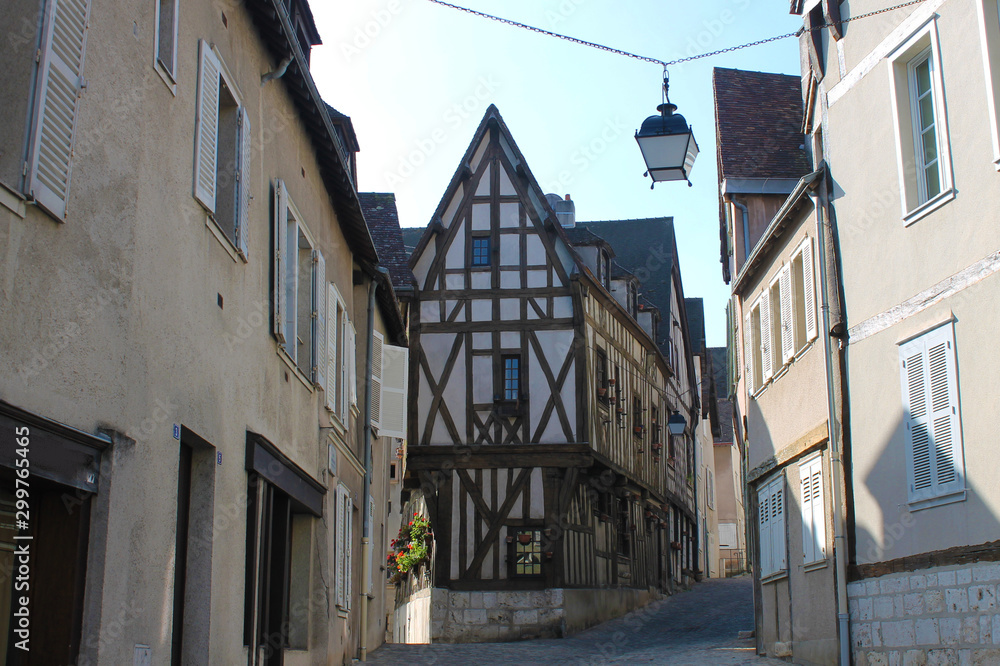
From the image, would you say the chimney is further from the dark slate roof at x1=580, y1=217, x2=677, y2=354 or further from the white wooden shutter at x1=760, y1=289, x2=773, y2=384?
the white wooden shutter at x1=760, y1=289, x2=773, y2=384

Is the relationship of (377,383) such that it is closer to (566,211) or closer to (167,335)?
(167,335)

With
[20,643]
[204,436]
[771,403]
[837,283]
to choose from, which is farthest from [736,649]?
[20,643]

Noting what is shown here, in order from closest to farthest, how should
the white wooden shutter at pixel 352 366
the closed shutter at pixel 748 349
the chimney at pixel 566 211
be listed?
the white wooden shutter at pixel 352 366 → the closed shutter at pixel 748 349 → the chimney at pixel 566 211

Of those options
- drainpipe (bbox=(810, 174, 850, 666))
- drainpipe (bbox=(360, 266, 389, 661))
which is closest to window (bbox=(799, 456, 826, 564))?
drainpipe (bbox=(810, 174, 850, 666))

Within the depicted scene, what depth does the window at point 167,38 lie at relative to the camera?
6027 mm

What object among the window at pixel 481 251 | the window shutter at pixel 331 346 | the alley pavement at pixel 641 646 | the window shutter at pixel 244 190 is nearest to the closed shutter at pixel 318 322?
the window shutter at pixel 331 346

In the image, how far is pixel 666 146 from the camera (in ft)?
29.0

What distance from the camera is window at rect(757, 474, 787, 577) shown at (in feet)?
42.4

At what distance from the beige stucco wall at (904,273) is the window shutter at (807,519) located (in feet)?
4.11

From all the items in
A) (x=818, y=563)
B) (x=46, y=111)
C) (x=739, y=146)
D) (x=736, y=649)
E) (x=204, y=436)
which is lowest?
(x=736, y=649)

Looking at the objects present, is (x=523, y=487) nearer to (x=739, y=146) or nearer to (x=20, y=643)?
(x=739, y=146)

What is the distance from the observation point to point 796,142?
1467 cm

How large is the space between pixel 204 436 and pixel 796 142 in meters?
10.1

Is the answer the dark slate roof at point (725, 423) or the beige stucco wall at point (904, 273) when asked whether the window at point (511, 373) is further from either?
the dark slate roof at point (725, 423)
